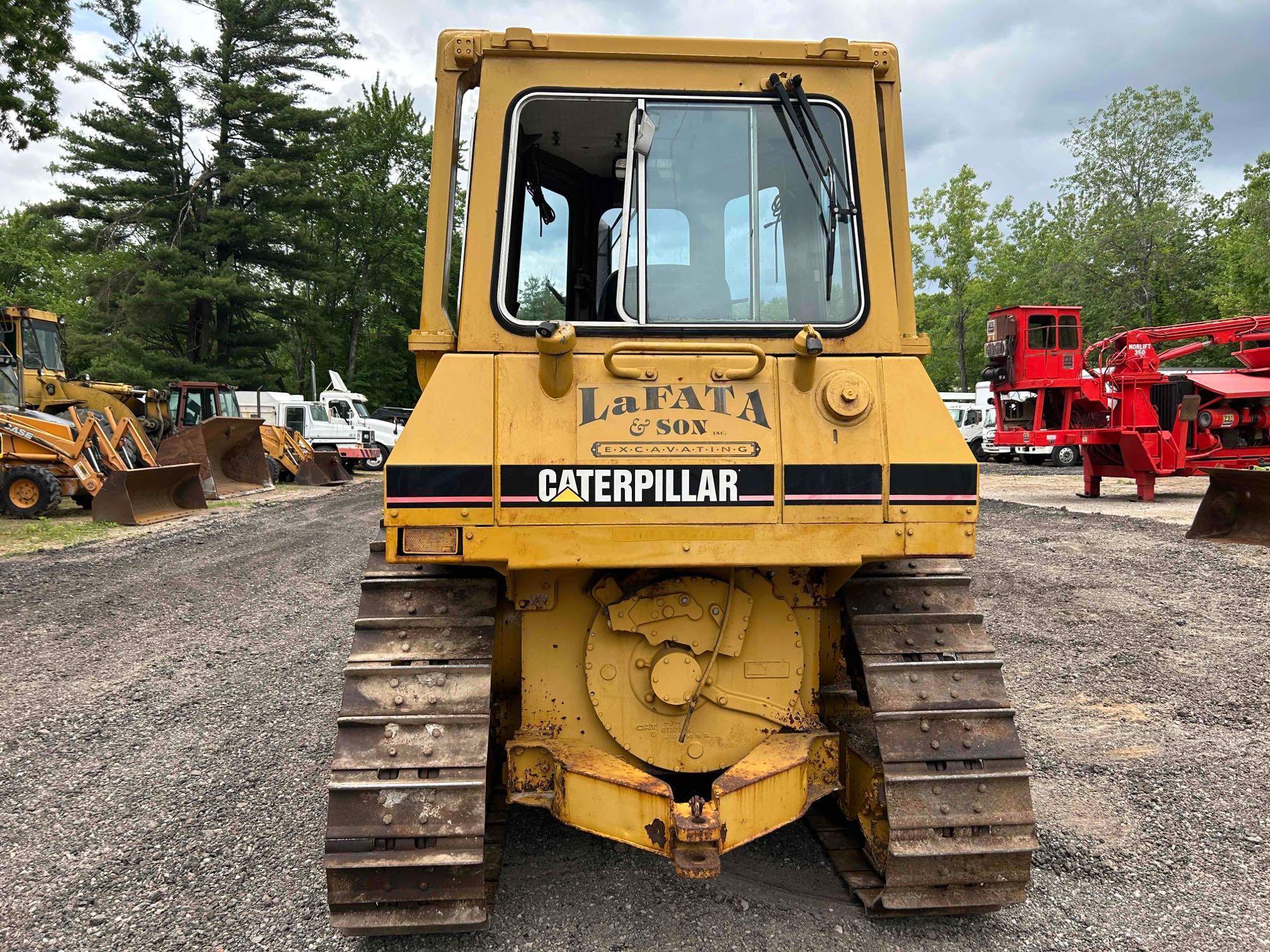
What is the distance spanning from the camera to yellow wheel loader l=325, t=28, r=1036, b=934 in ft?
8.54

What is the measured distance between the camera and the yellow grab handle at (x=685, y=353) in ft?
8.74

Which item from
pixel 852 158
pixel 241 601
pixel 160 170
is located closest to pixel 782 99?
pixel 852 158

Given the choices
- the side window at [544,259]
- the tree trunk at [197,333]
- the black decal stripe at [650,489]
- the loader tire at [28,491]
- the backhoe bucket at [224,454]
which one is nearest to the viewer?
the black decal stripe at [650,489]

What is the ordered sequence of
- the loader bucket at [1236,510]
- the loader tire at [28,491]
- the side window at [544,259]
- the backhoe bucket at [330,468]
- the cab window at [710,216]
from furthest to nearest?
1. the backhoe bucket at [330,468]
2. the loader tire at [28,491]
3. the loader bucket at [1236,510]
4. the side window at [544,259]
5. the cab window at [710,216]

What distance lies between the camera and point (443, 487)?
2586 millimetres

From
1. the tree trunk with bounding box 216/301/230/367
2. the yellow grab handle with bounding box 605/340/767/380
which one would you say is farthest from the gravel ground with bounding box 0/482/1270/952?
the tree trunk with bounding box 216/301/230/367

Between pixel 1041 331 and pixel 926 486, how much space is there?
17.6 metres

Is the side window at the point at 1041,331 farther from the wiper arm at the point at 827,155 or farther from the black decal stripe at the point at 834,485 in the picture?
the black decal stripe at the point at 834,485

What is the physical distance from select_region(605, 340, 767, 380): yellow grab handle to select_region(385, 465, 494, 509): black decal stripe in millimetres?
531

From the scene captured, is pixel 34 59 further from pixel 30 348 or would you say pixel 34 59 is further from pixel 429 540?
pixel 429 540

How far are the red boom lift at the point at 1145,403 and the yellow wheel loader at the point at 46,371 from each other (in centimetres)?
1829

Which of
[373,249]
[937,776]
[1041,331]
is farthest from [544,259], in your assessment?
[373,249]

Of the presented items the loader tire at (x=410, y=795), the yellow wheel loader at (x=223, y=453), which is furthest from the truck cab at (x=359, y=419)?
the loader tire at (x=410, y=795)

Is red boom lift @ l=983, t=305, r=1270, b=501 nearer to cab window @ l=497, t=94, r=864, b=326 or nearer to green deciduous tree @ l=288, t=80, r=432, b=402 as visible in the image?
cab window @ l=497, t=94, r=864, b=326
